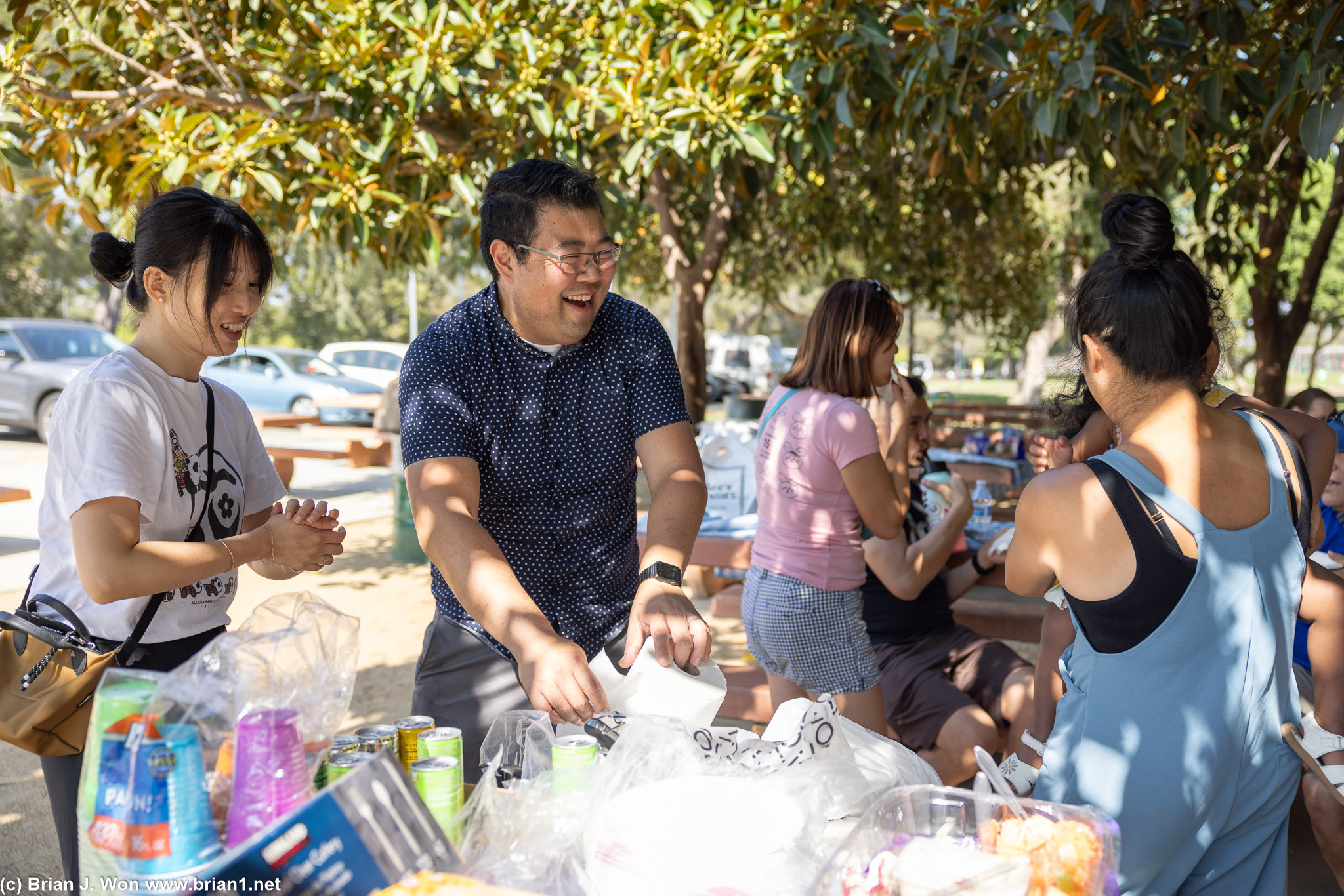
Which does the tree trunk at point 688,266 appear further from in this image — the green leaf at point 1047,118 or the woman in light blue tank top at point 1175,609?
the woman in light blue tank top at point 1175,609

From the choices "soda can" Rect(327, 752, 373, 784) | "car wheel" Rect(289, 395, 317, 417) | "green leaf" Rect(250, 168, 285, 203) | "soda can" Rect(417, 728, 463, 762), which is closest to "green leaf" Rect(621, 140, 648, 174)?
"green leaf" Rect(250, 168, 285, 203)

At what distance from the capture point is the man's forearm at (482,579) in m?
1.73

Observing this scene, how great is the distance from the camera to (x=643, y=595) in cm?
189

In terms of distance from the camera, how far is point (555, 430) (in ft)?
7.60

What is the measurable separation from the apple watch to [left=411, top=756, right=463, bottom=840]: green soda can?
630 mm

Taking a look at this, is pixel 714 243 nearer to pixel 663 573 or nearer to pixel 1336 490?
pixel 1336 490

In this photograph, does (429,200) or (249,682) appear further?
(429,200)

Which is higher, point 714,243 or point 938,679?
point 714,243

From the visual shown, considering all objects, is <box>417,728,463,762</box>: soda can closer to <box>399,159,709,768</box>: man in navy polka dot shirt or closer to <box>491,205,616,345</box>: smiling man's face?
<box>399,159,709,768</box>: man in navy polka dot shirt

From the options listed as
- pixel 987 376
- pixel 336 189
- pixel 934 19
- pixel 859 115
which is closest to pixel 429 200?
pixel 336 189

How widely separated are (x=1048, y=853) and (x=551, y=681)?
803 mm

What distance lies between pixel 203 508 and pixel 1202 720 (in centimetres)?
202

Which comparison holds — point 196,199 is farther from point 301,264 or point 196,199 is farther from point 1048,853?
point 301,264

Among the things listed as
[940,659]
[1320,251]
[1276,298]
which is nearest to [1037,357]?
[1276,298]
